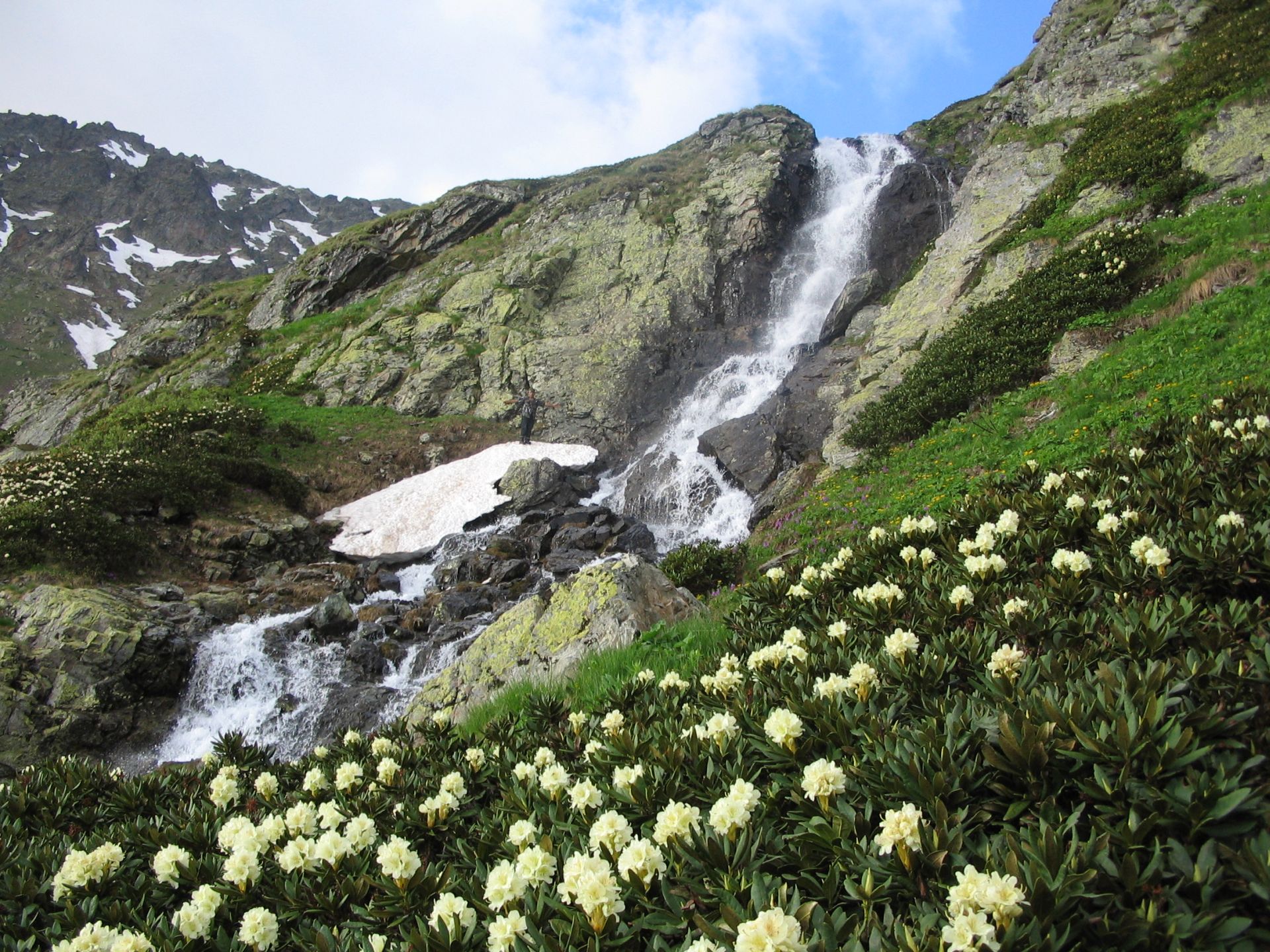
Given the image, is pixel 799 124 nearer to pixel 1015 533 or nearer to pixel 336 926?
pixel 1015 533

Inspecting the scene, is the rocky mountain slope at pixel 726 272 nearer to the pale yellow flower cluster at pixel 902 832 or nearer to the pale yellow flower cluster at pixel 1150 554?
the pale yellow flower cluster at pixel 1150 554

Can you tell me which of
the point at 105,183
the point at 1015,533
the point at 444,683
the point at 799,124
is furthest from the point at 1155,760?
the point at 105,183

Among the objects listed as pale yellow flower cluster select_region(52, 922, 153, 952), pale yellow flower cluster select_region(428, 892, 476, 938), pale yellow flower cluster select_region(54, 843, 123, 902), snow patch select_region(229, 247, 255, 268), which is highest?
snow patch select_region(229, 247, 255, 268)

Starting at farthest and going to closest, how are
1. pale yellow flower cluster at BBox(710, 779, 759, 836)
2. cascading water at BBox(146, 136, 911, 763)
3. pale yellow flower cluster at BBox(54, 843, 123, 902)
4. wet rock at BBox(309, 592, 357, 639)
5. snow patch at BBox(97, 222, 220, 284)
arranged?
snow patch at BBox(97, 222, 220, 284) < wet rock at BBox(309, 592, 357, 639) < cascading water at BBox(146, 136, 911, 763) < pale yellow flower cluster at BBox(54, 843, 123, 902) < pale yellow flower cluster at BBox(710, 779, 759, 836)

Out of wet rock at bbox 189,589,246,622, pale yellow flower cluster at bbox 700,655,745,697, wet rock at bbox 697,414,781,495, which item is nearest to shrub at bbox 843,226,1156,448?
wet rock at bbox 697,414,781,495

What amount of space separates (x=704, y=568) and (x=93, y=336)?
142 metres

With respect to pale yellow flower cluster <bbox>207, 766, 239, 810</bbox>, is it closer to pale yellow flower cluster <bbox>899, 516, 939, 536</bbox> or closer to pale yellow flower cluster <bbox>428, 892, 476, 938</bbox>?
pale yellow flower cluster <bbox>428, 892, 476, 938</bbox>

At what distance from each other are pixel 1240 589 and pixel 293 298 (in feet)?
155

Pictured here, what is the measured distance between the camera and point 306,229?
166 metres

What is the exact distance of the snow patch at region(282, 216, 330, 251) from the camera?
6383 inches

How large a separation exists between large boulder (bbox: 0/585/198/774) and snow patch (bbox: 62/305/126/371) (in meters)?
120

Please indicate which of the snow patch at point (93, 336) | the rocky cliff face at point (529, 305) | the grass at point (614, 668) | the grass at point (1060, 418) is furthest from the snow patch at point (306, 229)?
the grass at point (614, 668)

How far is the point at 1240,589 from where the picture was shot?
3.46 metres

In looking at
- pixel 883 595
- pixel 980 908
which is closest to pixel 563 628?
pixel 883 595
